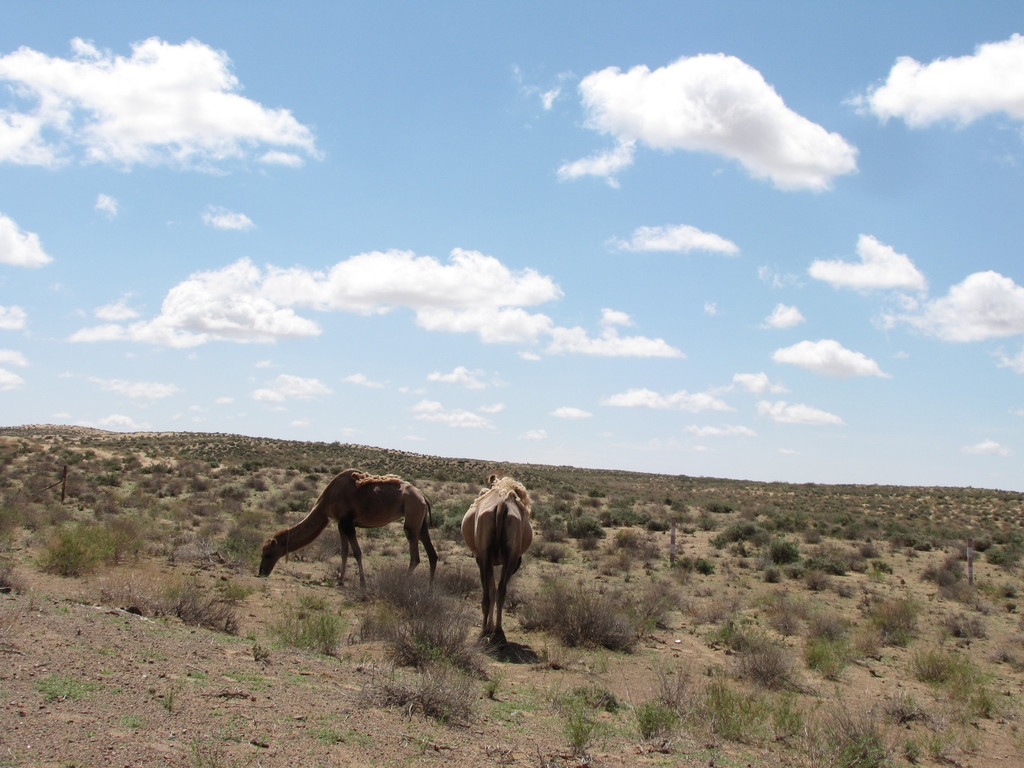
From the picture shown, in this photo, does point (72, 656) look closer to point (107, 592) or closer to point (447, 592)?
point (107, 592)

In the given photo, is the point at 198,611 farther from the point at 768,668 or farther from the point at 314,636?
the point at 768,668

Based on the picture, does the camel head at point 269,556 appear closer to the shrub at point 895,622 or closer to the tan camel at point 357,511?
the tan camel at point 357,511

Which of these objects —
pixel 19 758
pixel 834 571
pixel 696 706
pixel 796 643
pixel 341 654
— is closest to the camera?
pixel 19 758

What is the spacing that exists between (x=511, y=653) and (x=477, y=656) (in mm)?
1304

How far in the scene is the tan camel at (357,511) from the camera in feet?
45.3

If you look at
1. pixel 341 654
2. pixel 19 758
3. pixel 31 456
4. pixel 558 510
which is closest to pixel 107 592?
pixel 341 654

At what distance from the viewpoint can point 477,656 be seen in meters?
8.66

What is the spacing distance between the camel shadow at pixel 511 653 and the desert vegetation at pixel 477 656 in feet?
0.22

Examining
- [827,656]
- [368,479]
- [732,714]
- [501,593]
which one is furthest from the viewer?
[368,479]

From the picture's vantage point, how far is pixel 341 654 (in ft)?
28.1

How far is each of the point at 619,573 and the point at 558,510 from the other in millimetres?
14196

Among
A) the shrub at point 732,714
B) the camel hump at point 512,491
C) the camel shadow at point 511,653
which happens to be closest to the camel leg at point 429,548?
the camel hump at point 512,491

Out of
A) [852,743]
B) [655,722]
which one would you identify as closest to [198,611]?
[655,722]

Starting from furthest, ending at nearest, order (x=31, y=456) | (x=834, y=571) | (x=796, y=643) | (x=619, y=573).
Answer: (x=31, y=456) < (x=834, y=571) < (x=619, y=573) < (x=796, y=643)
